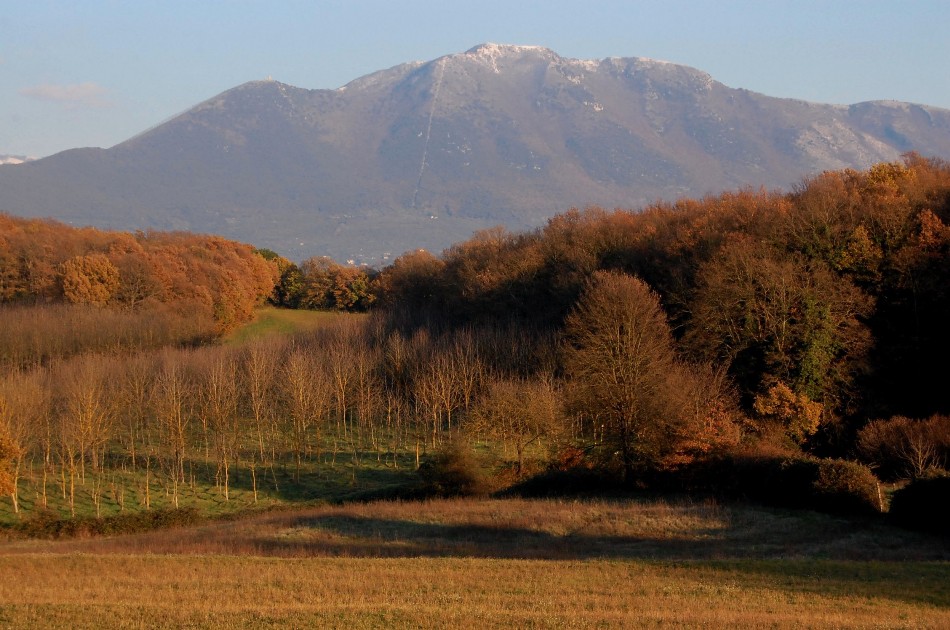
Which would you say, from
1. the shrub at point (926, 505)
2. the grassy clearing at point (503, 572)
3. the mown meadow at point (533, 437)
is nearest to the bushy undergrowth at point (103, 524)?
the mown meadow at point (533, 437)

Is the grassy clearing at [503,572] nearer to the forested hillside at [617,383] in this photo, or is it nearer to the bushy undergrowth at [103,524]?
the bushy undergrowth at [103,524]

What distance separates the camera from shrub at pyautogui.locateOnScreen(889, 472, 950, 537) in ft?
100

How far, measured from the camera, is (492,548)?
30594mm

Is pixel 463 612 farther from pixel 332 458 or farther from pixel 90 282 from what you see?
pixel 90 282

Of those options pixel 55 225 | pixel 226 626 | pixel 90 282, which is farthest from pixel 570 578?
pixel 55 225

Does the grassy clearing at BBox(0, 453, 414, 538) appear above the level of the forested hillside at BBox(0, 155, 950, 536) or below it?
below

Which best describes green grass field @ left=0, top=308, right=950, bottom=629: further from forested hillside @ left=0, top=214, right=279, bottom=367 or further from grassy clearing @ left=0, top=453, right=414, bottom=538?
forested hillside @ left=0, top=214, right=279, bottom=367

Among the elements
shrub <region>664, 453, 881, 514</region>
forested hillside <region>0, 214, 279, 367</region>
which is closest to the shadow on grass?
shrub <region>664, 453, 881, 514</region>

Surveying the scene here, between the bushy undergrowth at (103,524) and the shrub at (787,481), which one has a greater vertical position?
the shrub at (787,481)

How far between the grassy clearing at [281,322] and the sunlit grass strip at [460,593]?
Result: 3115 inches

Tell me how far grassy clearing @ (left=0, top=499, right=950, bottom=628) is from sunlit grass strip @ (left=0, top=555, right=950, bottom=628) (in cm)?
6

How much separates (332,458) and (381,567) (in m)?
37.8

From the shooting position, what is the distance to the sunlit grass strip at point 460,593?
18.7 metres

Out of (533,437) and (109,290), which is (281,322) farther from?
(533,437)
